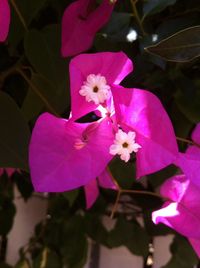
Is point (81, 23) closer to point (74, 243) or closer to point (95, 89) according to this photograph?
point (95, 89)

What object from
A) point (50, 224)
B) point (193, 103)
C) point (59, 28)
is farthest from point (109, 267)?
point (59, 28)

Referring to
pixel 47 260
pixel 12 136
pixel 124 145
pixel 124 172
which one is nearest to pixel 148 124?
pixel 124 145

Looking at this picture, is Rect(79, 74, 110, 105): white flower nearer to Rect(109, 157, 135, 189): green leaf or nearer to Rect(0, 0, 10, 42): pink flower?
Rect(0, 0, 10, 42): pink flower

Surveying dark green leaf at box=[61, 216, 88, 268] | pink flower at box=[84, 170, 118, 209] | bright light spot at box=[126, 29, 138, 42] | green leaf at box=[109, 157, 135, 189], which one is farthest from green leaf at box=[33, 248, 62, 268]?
bright light spot at box=[126, 29, 138, 42]

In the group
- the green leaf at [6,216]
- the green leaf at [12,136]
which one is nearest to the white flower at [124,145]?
the green leaf at [12,136]

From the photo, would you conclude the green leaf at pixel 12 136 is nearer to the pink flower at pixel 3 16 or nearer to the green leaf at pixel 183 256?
the pink flower at pixel 3 16

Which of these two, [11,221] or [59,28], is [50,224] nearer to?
[11,221]

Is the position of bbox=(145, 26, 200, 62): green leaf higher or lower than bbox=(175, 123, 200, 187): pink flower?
higher
